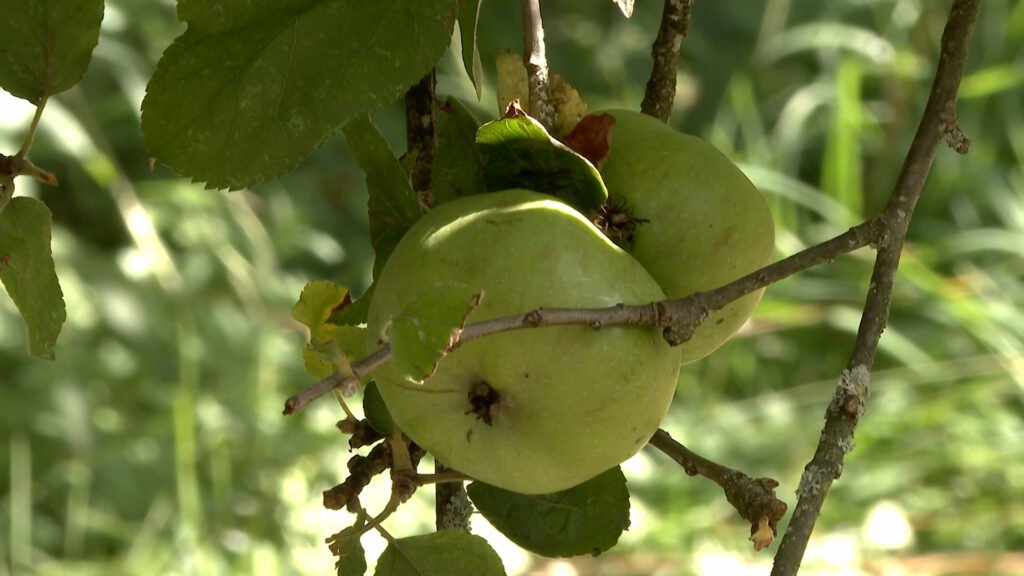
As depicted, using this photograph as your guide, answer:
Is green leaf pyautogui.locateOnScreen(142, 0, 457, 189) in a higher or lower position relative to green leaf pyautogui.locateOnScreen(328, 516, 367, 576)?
higher

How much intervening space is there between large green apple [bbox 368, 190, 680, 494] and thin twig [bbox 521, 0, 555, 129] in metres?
0.05

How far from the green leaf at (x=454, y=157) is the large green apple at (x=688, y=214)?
0.18ft

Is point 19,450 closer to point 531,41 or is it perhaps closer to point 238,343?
point 238,343

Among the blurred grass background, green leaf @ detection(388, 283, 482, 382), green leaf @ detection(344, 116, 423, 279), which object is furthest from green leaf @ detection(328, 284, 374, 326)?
the blurred grass background

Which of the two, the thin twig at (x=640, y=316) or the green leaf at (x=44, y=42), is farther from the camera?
the green leaf at (x=44, y=42)

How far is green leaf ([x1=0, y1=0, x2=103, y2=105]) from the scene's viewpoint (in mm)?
490

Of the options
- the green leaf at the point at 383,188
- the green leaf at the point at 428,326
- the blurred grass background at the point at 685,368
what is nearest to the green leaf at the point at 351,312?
the green leaf at the point at 383,188

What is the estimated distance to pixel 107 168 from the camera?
5.04 ft

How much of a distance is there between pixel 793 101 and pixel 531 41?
179 cm

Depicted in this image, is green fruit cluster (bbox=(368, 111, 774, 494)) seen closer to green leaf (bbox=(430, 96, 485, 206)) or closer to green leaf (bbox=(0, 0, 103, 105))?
green leaf (bbox=(430, 96, 485, 206))

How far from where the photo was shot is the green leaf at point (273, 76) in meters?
0.47

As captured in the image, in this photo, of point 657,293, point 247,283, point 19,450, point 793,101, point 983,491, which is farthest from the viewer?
point 793,101

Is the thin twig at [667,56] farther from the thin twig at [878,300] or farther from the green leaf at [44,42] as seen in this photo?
the green leaf at [44,42]

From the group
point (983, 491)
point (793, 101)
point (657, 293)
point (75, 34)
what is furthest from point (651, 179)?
point (793, 101)
